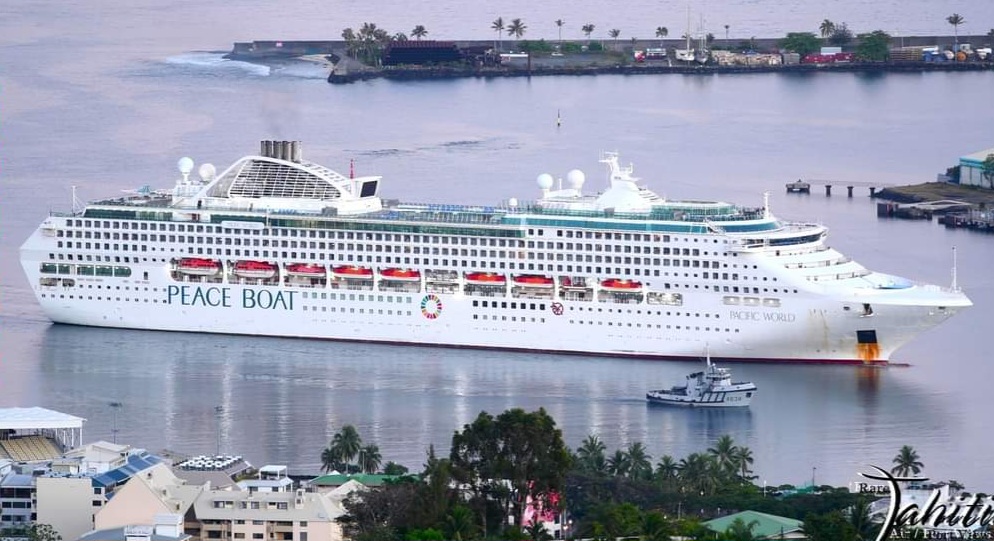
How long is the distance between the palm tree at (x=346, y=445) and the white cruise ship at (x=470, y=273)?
1146 cm

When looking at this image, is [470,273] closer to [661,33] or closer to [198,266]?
[198,266]

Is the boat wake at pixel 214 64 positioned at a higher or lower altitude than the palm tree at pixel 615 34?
lower

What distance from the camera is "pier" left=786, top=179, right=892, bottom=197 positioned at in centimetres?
7675

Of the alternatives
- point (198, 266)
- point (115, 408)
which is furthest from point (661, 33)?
point (115, 408)

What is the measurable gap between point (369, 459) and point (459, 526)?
7.79 metres

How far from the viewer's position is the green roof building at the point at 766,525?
127 feet

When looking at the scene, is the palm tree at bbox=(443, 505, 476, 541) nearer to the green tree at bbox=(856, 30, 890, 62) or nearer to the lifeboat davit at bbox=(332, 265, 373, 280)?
the lifeboat davit at bbox=(332, 265, 373, 280)

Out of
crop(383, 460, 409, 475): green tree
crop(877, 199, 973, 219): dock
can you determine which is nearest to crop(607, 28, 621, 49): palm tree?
crop(877, 199, 973, 219): dock

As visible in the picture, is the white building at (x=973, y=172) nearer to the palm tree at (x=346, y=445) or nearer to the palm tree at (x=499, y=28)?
the palm tree at (x=499, y=28)

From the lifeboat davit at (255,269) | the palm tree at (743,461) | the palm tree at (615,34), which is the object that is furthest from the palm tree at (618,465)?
the palm tree at (615,34)

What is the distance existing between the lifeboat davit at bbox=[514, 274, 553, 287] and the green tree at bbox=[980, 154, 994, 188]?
80.4 ft

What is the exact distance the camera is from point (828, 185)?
255 feet

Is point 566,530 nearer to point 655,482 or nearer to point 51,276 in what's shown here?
point 655,482

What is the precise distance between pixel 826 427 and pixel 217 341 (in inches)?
532
